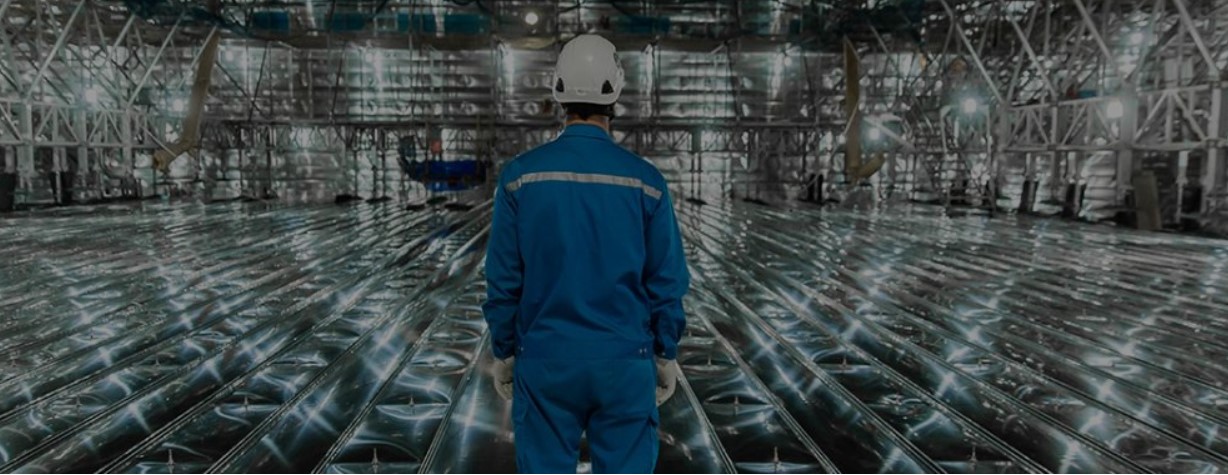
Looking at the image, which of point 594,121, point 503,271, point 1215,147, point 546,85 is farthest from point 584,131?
point 546,85

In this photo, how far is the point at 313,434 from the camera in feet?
11.8

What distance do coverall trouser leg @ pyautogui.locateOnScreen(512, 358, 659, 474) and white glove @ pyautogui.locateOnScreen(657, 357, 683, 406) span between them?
13 centimetres

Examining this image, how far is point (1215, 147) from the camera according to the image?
11.6 meters

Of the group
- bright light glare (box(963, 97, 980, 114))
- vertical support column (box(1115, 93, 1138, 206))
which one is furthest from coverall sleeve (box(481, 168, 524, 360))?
bright light glare (box(963, 97, 980, 114))

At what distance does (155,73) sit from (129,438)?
19633mm

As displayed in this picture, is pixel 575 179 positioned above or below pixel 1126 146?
below

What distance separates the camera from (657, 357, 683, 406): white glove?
236 cm

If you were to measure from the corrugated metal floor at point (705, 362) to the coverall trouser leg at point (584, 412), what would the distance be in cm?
109

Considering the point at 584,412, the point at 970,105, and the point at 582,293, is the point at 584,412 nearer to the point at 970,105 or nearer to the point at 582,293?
the point at 582,293

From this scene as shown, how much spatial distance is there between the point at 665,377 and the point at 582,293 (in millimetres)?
401

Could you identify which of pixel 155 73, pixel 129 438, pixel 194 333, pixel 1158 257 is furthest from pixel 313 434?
pixel 155 73

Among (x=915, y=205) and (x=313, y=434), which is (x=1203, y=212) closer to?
(x=915, y=205)

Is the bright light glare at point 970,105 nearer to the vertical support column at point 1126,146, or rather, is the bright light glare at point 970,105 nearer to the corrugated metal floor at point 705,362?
the vertical support column at point 1126,146

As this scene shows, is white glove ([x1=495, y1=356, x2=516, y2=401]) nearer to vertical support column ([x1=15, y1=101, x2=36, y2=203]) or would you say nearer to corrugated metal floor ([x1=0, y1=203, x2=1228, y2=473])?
corrugated metal floor ([x1=0, y1=203, x2=1228, y2=473])
